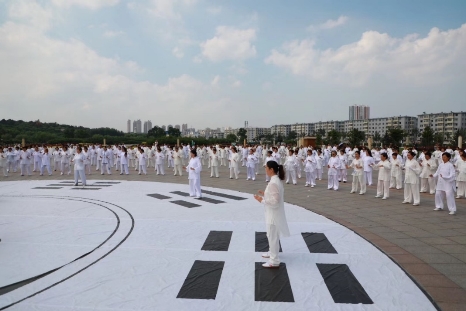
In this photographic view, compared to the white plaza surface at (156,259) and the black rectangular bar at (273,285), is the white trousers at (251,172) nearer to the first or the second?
the white plaza surface at (156,259)

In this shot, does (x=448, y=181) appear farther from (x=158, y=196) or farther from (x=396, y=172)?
(x=158, y=196)

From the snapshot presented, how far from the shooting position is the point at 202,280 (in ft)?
15.0

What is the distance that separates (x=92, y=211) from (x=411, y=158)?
9375mm

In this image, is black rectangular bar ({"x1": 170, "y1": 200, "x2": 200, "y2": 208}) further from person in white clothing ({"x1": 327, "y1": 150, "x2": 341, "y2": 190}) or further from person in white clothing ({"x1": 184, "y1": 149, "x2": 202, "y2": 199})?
person in white clothing ({"x1": 327, "y1": 150, "x2": 341, "y2": 190})

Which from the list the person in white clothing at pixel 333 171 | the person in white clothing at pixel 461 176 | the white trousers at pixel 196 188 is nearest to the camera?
the person in white clothing at pixel 461 176

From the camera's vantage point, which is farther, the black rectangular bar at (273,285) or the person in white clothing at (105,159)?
the person in white clothing at (105,159)

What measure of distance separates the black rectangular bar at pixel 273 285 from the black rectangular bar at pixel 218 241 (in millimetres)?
1046

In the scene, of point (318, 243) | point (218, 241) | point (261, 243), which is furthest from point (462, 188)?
point (218, 241)

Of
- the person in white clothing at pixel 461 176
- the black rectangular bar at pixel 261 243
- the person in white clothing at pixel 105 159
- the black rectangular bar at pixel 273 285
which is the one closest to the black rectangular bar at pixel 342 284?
the black rectangular bar at pixel 273 285

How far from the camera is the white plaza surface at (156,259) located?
3.98 meters

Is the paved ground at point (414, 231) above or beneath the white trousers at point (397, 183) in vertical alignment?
beneath

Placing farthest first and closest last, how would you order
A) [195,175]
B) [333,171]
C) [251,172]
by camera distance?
1. [251,172]
2. [333,171]
3. [195,175]

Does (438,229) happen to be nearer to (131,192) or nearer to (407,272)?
(407,272)

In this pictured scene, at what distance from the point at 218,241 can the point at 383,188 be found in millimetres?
8086
